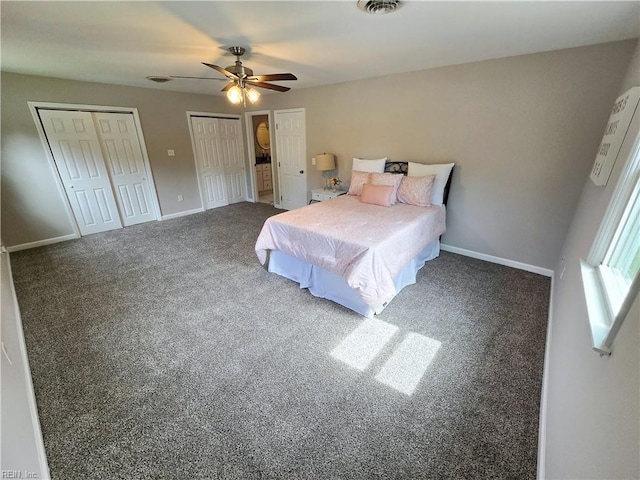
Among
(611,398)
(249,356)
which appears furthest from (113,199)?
(611,398)

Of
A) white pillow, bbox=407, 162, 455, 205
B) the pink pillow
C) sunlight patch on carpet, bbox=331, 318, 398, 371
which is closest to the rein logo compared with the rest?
sunlight patch on carpet, bbox=331, 318, 398, 371

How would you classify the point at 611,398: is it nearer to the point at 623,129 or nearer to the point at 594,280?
the point at 594,280

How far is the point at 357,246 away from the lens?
225 centimetres

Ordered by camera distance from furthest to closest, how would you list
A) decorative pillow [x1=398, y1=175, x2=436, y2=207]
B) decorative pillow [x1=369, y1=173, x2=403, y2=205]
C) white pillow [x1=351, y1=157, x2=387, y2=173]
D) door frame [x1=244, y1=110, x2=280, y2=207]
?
door frame [x1=244, y1=110, x2=280, y2=207], white pillow [x1=351, y1=157, x2=387, y2=173], decorative pillow [x1=369, y1=173, x2=403, y2=205], decorative pillow [x1=398, y1=175, x2=436, y2=207]

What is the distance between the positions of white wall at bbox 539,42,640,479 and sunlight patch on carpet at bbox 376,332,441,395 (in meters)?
0.65

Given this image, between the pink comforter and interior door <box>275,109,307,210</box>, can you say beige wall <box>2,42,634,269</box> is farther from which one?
the pink comforter

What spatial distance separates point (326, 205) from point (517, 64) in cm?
248

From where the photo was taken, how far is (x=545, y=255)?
297cm

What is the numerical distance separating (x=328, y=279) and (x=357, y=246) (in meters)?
0.53

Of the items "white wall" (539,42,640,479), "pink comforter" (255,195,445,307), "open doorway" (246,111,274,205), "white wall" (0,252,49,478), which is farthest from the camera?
"open doorway" (246,111,274,205)

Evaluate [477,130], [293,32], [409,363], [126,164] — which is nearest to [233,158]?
[126,164]

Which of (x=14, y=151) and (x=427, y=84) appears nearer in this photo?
(x=427, y=84)

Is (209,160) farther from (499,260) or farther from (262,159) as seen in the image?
(499,260)

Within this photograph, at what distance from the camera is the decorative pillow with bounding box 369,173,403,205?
3378 millimetres
